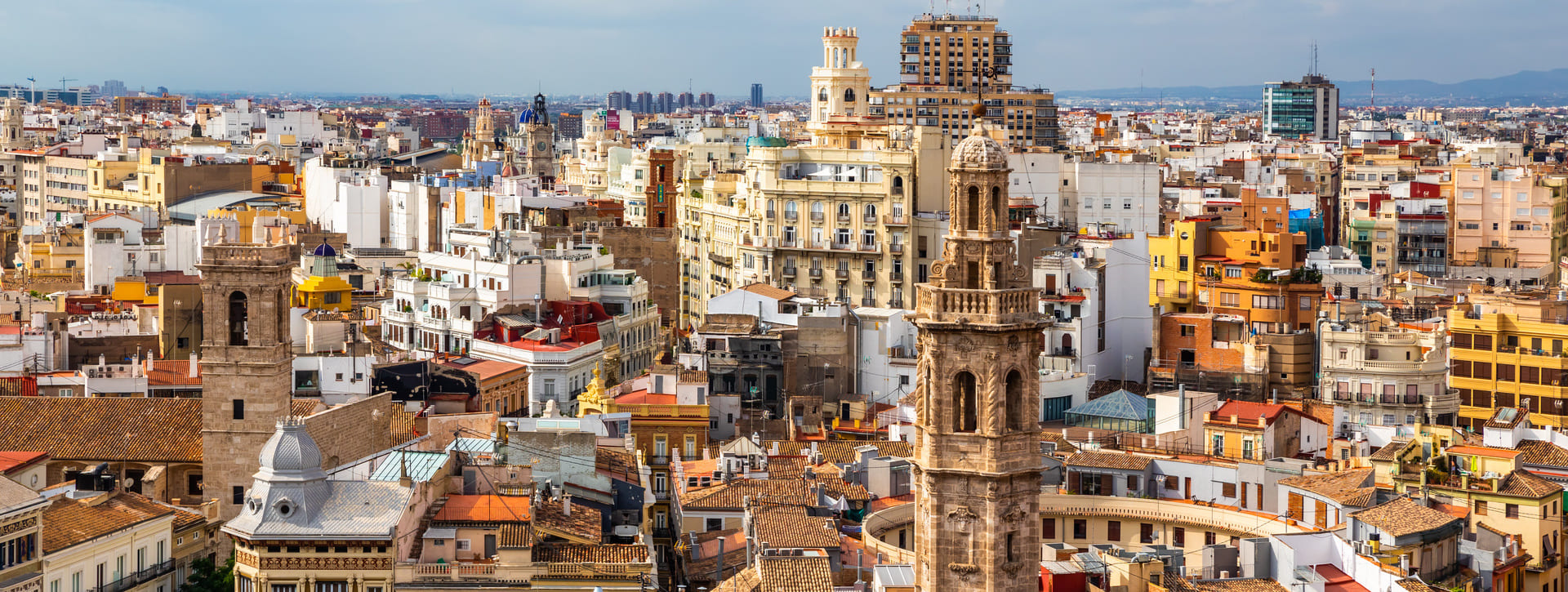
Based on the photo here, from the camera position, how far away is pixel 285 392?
4328 cm

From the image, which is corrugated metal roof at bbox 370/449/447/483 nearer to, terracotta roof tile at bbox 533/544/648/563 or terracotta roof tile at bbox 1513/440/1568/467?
terracotta roof tile at bbox 533/544/648/563

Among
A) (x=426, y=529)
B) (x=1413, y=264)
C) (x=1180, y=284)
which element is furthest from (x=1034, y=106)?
(x=426, y=529)

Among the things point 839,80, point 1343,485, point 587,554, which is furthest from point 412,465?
point 839,80

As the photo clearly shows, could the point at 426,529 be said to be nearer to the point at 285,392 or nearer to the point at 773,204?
the point at 285,392

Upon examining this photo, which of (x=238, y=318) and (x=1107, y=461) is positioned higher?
(x=238, y=318)

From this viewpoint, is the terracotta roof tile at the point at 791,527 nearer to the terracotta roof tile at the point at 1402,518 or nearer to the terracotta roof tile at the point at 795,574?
the terracotta roof tile at the point at 795,574

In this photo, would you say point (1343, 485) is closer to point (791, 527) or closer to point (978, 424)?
point (791, 527)

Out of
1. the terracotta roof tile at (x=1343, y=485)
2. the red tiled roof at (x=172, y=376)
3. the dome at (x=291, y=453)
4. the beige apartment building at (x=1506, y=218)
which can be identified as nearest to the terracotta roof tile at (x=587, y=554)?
the dome at (x=291, y=453)

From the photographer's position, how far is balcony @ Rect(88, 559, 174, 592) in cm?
3919

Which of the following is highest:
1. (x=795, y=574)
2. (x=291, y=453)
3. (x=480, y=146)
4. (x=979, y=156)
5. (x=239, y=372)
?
(x=480, y=146)

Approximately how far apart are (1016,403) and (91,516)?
1773 centimetres

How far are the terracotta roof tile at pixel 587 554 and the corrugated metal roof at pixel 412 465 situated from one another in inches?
92.4

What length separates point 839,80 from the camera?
286ft

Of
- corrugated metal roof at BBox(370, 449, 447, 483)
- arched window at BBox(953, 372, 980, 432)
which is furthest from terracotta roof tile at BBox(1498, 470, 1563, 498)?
corrugated metal roof at BBox(370, 449, 447, 483)
